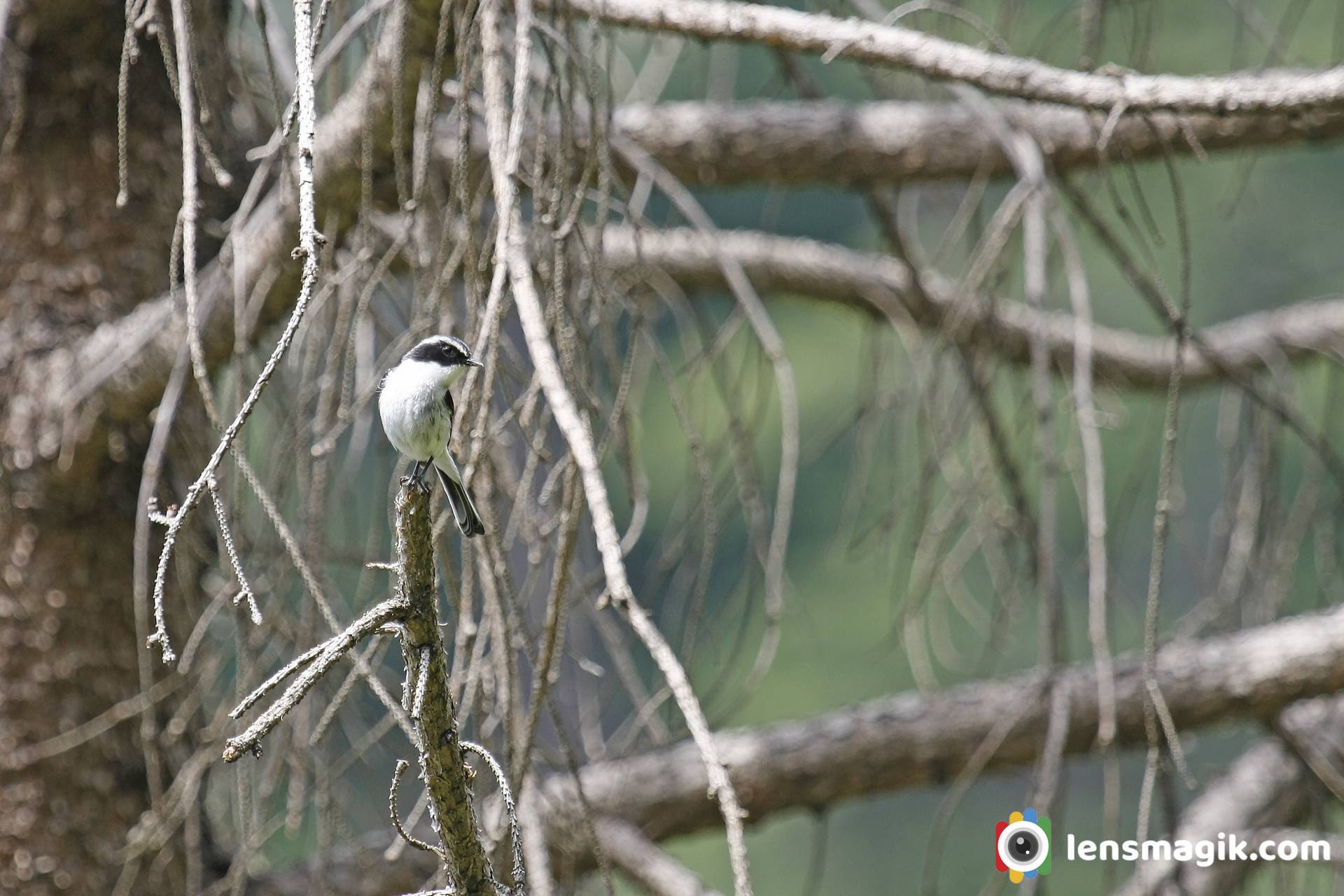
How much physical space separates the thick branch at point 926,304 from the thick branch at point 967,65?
3.72ft

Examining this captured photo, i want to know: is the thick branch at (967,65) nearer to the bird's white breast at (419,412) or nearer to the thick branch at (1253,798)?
the bird's white breast at (419,412)

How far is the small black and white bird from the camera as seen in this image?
1.08 m

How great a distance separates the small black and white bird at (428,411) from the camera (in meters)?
1.08

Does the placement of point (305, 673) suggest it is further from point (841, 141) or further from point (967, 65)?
point (841, 141)

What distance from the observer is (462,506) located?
1.09 m

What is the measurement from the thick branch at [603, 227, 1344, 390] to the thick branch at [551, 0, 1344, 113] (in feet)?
3.72

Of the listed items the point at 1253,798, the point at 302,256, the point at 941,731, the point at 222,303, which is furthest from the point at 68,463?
the point at 1253,798

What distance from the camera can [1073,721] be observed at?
2.16m

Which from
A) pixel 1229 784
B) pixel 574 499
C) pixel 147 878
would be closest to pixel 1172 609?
pixel 1229 784

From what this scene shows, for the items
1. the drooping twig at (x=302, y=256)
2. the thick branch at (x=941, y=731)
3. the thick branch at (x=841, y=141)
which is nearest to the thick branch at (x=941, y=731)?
the thick branch at (x=941, y=731)

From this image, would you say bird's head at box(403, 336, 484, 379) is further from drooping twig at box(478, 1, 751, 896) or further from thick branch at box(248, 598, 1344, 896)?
thick branch at box(248, 598, 1344, 896)

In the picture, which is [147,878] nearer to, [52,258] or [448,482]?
[52,258]

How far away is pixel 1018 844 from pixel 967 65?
1.53 meters

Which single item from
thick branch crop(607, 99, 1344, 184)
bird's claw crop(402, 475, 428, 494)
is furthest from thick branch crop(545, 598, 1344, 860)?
bird's claw crop(402, 475, 428, 494)
